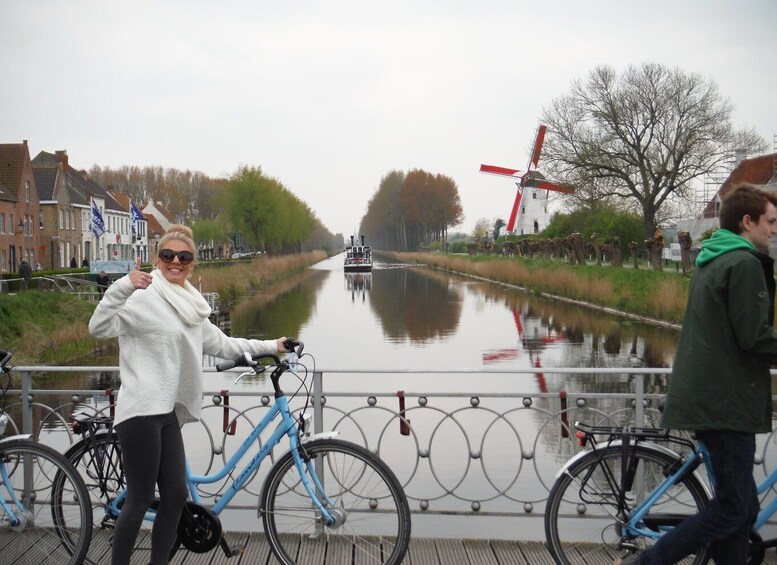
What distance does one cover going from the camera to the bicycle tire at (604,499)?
3625 millimetres

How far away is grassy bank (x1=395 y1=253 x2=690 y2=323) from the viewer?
1093 inches

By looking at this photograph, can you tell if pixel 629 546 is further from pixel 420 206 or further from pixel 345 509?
pixel 420 206

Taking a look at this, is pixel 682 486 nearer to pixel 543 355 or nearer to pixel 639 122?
pixel 543 355

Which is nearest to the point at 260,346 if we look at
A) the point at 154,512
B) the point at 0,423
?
the point at 154,512

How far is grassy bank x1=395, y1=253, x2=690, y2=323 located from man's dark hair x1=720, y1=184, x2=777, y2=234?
21895 millimetres

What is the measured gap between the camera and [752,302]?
3.17 meters

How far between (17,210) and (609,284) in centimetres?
3507

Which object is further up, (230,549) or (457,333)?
(230,549)

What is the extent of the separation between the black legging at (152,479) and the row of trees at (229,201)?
70256mm

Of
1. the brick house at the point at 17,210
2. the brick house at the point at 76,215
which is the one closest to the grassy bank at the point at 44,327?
the brick house at the point at 17,210

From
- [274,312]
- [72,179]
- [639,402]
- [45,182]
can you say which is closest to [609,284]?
[274,312]

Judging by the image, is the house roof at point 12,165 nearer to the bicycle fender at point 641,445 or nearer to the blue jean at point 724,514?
the bicycle fender at point 641,445

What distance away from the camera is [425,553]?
4379 millimetres

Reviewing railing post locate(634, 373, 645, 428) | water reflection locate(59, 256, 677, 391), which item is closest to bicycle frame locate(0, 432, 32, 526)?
railing post locate(634, 373, 645, 428)
